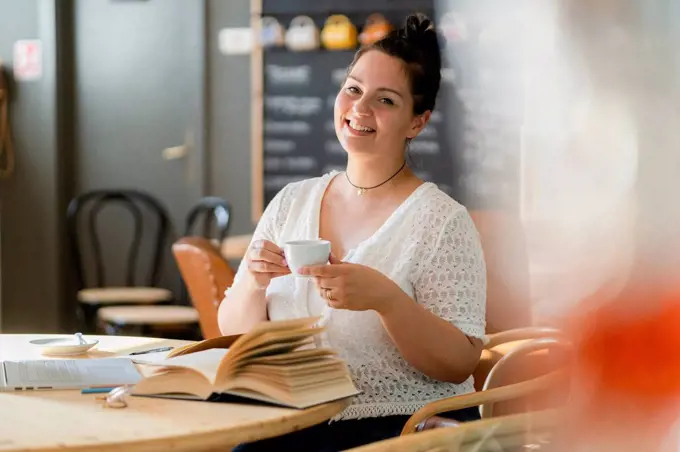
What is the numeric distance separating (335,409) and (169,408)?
0.68 feet

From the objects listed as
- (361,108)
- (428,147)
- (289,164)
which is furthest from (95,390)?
(289,164)

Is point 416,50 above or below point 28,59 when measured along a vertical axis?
below

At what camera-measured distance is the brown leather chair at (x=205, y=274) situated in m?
2.52

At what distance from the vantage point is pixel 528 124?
0.84 feet

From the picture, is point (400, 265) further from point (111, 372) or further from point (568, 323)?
point (568, 323)

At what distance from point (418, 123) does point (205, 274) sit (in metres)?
1.07

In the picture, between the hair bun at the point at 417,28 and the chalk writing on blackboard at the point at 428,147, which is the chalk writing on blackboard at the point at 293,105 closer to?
the chalk writing on blackboard at the point at 428,147

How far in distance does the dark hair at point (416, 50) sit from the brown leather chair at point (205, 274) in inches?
40.9

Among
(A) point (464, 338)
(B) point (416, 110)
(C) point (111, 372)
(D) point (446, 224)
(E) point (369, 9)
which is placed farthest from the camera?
(E) point (369, 9)

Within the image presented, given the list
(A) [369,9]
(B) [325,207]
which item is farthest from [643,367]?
(A) [369,9]

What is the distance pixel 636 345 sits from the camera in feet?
0.72

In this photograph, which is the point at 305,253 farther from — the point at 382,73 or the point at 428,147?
the point at 428,147

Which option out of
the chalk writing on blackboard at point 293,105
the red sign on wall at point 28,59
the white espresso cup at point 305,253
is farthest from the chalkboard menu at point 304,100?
the white espresso cup at point 305,253

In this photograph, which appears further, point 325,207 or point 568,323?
point 325,207
